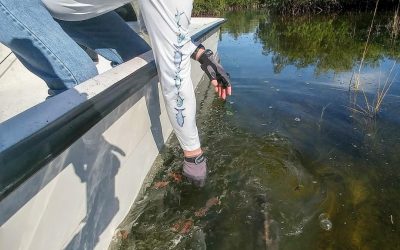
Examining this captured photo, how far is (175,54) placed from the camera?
1678 mm

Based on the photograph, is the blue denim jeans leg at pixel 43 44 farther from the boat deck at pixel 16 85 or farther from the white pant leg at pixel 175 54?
the boat deck at pixel 16 85

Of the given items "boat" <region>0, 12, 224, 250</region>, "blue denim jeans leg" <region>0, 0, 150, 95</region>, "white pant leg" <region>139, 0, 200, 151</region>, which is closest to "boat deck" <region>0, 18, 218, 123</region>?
"boat" <region>0, 12, 224, 250</region>

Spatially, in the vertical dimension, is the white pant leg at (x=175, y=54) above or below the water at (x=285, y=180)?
above

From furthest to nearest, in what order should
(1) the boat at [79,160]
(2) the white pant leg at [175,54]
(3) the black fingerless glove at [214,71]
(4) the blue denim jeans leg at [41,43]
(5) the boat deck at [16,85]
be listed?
(5) the boat deck at [16,85]
(3) the black fingerless glove at [214,71]
(2) the white pant leg at [175,54]
(4) the blue denim jeans leg at [41,43]
(1) the boat at [79,160]

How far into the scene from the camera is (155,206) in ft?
6.81

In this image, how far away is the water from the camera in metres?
1.82

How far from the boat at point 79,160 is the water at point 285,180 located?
11.2 inches

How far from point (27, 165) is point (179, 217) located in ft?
4.01

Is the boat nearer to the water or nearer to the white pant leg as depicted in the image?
the white pant leg

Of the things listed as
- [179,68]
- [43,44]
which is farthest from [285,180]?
[43,44]

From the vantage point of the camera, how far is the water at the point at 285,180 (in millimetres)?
1821

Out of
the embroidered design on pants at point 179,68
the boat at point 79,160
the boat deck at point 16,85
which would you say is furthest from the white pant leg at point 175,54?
the boat deck at point 16,85

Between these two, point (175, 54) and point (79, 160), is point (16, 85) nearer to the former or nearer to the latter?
point (175, 54)

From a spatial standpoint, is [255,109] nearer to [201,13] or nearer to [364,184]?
[364,184]
